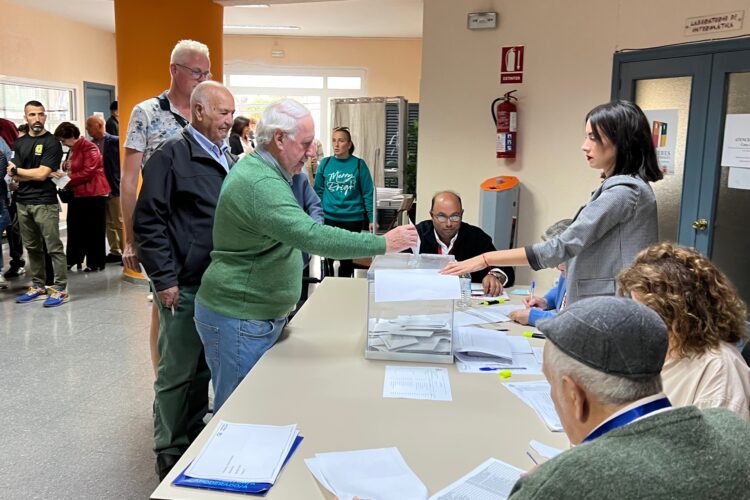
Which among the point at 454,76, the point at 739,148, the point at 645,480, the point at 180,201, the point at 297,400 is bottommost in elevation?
the point at 297,400

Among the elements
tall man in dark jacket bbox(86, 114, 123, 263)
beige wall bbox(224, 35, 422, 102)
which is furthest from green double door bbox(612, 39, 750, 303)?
beige wall bbox(224, 35, 422, 102)

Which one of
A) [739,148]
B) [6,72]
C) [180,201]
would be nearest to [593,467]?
[180,201]

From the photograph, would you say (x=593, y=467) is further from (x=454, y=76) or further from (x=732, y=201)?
(x=454, y=76)

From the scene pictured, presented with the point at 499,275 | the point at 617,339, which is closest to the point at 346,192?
the point at 499,275

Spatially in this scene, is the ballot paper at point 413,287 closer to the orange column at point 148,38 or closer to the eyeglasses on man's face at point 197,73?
the eyeglasses on man's face at point 197,73

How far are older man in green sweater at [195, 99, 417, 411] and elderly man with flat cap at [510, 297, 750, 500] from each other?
1009mm

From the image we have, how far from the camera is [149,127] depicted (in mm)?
2742

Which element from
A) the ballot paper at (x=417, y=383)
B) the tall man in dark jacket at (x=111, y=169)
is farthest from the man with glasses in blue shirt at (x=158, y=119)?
the tall man in dark jacket at (x=111, y=169)

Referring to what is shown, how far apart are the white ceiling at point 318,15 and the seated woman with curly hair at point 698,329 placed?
5955 mm

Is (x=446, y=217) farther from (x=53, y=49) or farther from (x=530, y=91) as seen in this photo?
(x=53, y=49)

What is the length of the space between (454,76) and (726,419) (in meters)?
4.77

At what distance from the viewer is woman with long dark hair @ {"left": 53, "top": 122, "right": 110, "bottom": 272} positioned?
6.32 m

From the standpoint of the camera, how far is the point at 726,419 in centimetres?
96

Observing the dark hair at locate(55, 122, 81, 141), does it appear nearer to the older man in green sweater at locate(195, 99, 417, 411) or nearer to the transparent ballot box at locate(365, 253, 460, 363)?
the older man in green sweater at locate(195, 99, 417, 411)
